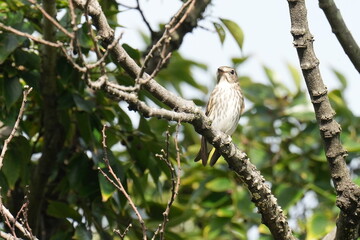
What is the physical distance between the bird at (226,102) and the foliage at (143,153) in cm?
11

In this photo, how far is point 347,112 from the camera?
6211 millimetres

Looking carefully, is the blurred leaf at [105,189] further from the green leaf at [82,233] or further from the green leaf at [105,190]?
the green leaf at [82,233]

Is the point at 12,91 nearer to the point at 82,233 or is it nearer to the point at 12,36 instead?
the point at 12,36

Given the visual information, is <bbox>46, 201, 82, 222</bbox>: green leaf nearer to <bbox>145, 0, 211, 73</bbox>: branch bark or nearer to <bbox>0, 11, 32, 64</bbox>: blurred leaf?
<bbox>0, 11, 32, 64</bbox>: blurred leaf

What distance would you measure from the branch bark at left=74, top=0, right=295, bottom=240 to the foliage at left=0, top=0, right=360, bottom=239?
3.29ft

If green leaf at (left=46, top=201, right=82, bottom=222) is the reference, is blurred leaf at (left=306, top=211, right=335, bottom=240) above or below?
above

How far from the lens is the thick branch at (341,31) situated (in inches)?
140

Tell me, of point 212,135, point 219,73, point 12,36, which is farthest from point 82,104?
point 219,73

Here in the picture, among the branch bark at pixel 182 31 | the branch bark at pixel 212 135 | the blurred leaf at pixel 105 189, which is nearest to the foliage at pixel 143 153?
the blurred leaf at pixel 105 189

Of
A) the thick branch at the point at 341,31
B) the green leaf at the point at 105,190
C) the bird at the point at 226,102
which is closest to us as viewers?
the thick branch at the point at 341,31

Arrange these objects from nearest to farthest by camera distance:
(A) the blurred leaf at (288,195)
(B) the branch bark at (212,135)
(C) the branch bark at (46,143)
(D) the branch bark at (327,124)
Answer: (B) the branch bark at (212,135) < (D) the branch bark at (327,124) < (C) the branch bark at (46,143) < (A) the blurred leaf at (288,195)

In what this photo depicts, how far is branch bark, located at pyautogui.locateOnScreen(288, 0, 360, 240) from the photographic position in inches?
131

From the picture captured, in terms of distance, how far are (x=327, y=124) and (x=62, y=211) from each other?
1.70m

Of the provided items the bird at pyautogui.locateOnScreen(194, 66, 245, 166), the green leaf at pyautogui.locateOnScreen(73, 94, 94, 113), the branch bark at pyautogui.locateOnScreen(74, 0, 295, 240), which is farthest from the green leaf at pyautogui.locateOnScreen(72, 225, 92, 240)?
the bird at pyautogui.locateOnScreen(194, 66, 245, 166)
